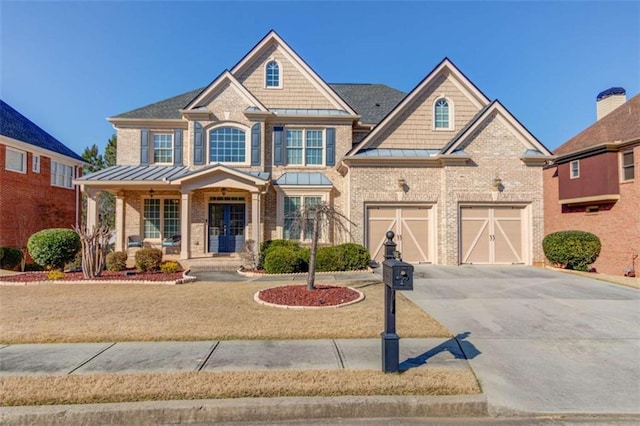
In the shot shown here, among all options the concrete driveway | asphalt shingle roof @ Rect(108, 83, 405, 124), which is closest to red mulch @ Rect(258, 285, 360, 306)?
the concrete driveway

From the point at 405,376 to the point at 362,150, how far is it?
38.6 feet

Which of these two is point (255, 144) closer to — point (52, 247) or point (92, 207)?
point (92, 207)

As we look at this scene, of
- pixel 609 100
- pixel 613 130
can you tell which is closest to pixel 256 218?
pixel 613 130

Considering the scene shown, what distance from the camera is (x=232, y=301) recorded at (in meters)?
7.82

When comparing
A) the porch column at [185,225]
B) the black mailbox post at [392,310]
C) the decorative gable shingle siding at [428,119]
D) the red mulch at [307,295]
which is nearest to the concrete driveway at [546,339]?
the black mailbox post at [392,310]

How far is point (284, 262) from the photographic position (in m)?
11.7

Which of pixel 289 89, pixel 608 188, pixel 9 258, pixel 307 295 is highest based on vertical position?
pixel 289 89

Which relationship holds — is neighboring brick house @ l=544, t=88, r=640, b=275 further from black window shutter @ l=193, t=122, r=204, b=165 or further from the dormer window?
black window shutter @ l=193, t=122, r=204, b=165

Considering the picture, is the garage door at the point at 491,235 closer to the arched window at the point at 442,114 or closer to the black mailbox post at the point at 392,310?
the arched window at the point at 442,114

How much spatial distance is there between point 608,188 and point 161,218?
849 inches

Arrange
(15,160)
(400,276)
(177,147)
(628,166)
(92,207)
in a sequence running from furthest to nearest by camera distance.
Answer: (15,160)
(177,147)
(628,166)
(92,207)
(400,276)

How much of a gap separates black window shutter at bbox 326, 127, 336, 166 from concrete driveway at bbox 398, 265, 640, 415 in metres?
7.85

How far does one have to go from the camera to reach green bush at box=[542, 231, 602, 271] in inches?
512

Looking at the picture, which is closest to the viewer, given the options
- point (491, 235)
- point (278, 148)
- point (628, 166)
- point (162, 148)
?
point (491, 235)
